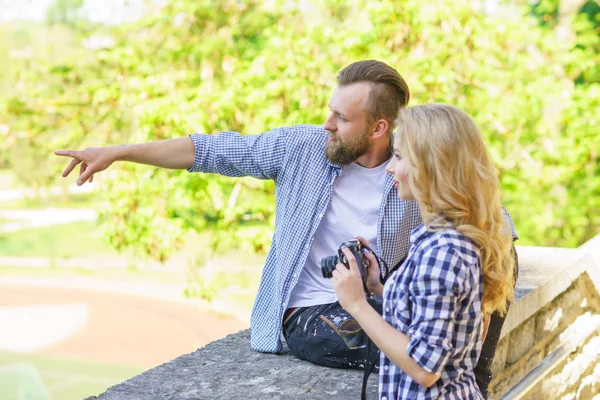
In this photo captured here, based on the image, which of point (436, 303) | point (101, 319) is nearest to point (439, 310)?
point (436, 303)

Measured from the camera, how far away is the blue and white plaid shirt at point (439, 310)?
1.41 metres

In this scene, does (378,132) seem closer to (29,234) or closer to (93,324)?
(93,324)

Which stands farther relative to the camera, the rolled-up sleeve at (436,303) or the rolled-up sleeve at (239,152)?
the rolled-up sleeve at (239,152)

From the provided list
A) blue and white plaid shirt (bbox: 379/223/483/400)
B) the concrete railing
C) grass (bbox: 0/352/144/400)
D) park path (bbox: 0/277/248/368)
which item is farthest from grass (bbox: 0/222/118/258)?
blue and white plaid shirt (bbox: 379/223/483/400)

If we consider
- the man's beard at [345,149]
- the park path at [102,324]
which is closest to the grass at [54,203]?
the park path at [102,324]

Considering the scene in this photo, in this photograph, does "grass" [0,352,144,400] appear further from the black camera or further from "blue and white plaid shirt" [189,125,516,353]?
the black camera

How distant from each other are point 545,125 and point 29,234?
22775mm

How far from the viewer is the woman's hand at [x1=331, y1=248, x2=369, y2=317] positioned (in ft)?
5.19

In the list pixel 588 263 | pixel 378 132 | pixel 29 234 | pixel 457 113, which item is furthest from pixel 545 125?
pixel 29 234

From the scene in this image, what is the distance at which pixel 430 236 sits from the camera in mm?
1484

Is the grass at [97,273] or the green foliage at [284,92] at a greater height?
the green foliage at [284,92]

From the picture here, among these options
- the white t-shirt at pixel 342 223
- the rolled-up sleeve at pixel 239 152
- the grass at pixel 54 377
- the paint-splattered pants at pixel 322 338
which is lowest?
the grass at pixel 54 377

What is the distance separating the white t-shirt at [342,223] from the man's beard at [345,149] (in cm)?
5

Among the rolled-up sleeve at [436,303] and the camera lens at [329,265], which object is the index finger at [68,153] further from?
the rolled-up sleeve at [436,303]
